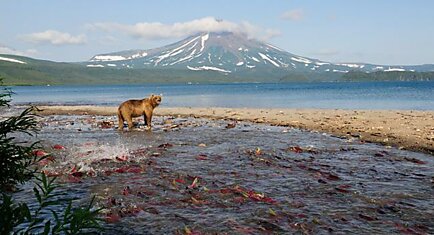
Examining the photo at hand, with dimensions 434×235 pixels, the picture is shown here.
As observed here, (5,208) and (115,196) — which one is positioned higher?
(5,208)

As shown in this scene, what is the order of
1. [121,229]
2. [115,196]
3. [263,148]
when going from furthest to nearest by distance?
[263,148] < [115,196] < [121,229]

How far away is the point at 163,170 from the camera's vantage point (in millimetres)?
13352

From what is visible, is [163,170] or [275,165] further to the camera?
[275,165]

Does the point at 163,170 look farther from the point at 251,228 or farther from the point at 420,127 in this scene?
the point at 420,127

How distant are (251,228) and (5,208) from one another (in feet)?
16.9

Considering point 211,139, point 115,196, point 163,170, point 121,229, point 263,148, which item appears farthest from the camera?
point 211,139

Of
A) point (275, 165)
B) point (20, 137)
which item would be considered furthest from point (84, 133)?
point (275, 165)

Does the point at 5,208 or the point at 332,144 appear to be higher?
the point at 5,208

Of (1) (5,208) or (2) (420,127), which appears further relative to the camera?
(2) (420,127)

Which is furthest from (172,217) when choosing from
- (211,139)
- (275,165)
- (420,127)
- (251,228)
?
(420,127)

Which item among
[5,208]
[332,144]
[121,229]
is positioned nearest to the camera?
[5,208]

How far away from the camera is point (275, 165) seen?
1440 cm

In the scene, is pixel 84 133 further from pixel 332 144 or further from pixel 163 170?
pixel 332 144

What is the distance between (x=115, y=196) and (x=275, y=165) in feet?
20.4
